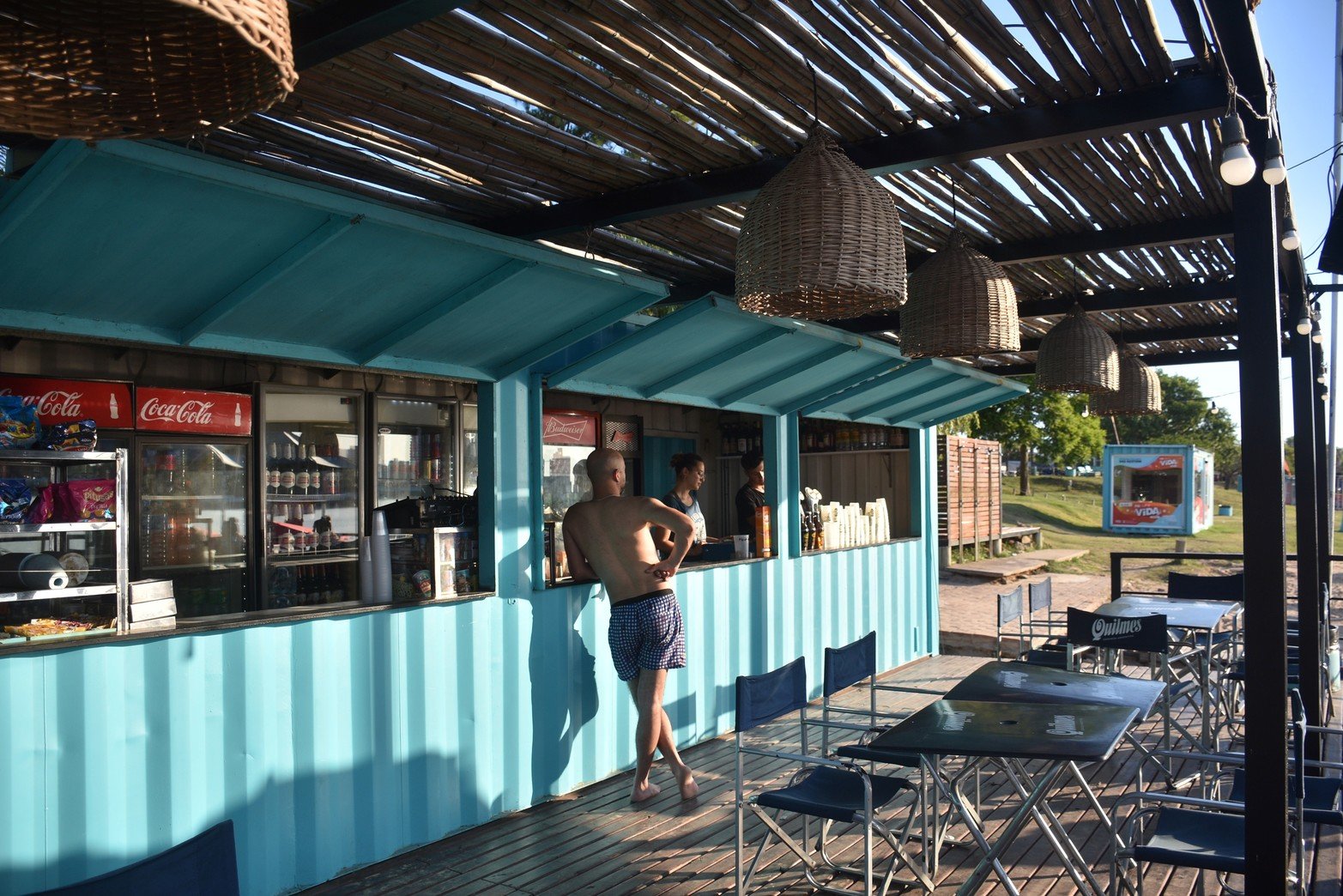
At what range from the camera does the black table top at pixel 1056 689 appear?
4215mm

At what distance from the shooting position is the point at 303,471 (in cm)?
807

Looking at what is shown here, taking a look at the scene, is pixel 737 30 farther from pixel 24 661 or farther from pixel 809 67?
pixel 24 661

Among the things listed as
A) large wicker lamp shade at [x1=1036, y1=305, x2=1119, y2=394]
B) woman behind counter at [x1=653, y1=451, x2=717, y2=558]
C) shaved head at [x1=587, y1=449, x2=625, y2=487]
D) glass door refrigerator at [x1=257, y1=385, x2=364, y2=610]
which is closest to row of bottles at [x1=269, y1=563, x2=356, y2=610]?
glass door refrigerator at [x1=257, y1=385, x2=364, y2=610]

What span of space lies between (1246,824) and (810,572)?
15.8ft

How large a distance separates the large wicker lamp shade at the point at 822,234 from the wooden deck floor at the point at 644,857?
2596 millimetres

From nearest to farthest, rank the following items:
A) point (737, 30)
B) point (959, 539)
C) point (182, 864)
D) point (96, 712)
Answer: point (182, 864)
point (737, 30)
point (96, 712)
point (959, 539)

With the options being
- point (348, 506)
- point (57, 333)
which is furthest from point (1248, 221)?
point (348, 506)

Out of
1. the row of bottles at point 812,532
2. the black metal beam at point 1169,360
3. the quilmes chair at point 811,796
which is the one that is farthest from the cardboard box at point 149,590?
the black metal beam at point 1169,360

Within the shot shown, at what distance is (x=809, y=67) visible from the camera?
3.22m

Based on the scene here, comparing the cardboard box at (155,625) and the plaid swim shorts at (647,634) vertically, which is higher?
the cardboard box at (155,625)

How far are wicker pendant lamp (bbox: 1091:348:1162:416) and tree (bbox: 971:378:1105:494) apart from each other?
16351 millimetres

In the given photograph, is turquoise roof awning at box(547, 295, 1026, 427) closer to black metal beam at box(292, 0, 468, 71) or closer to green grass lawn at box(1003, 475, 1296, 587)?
black metal beam at box(292, 0, 468, 71)

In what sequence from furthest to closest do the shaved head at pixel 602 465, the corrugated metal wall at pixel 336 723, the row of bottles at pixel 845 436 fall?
1. the row of bottles at pixel 845 436
2. the shaved head at pixel 602 465
3. the corrugated metal wall at pixel 336 723

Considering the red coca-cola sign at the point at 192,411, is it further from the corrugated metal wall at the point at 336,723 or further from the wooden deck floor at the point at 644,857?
the wooden deck floor at the point at 644,857
